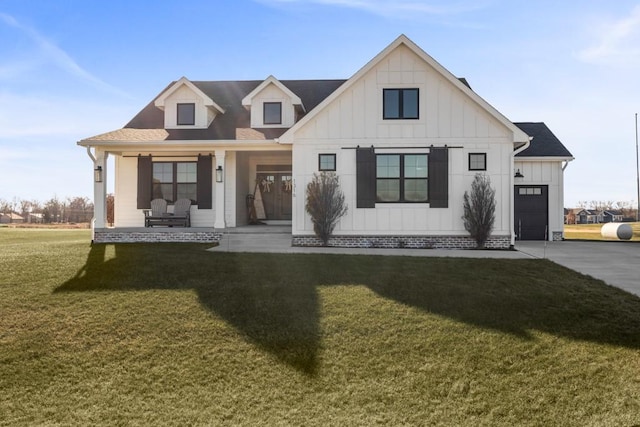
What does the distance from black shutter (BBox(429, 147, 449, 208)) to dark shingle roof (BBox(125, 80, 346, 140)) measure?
5.48 m

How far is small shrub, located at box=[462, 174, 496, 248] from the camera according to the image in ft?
42.2

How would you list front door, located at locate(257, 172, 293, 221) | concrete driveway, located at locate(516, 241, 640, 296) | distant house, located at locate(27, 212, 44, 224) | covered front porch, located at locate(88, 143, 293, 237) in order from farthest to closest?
distant house, located at locate(27, 212, 44, 224), front door, located at locate(257, 172, 293, 221), covered front porch, located at locate(88, 143, 293, 237), concrete driveway, located at locate(516, 241, 640, 296)

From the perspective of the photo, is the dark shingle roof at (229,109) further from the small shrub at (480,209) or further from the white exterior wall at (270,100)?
the small shrub at (480,209)

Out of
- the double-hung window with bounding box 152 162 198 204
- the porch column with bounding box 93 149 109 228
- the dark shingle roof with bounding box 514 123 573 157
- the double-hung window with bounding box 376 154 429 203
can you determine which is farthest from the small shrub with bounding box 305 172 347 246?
the dark shingle roof with bounding box 514 123 573 157

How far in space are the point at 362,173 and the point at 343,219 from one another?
1.50 metres

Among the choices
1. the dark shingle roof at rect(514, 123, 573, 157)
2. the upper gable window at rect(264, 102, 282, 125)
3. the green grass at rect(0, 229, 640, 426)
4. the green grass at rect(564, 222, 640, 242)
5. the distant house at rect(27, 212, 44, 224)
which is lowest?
the green grass at rect(0, 229, 640, 426)

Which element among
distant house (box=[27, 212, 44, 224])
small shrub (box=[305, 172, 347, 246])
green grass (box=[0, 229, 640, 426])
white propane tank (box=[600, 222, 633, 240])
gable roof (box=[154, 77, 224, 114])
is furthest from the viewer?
distant house (box=[27, 212, 44, 224])

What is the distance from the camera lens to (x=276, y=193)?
17547 millimetres

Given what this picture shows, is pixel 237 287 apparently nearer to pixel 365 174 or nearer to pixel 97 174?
pixel 365 174

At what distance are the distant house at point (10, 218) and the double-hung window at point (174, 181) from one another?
1239 inches

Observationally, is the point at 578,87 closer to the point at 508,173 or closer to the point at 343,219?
the point at 508,173

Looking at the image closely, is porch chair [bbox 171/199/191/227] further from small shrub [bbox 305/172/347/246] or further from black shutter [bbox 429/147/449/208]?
black shutter [bbox 429/147/449/208]

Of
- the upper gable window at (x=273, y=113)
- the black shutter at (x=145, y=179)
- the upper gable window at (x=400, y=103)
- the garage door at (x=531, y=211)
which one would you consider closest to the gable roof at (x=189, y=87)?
the upper gable window at (x=273, y=113)

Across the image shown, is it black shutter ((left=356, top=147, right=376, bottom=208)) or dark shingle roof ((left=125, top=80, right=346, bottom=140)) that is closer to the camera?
black shutter ((left=356, top=147, right=376, bottom=208))
